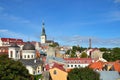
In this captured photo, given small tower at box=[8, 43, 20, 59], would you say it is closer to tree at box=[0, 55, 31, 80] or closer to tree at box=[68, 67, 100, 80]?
tree at box=[68, 67, 100, 80]

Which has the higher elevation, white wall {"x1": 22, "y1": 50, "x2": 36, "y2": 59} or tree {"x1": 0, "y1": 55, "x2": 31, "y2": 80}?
white wall {"x1": 22, "y1": 50, "x2": 36, "y2": 59}

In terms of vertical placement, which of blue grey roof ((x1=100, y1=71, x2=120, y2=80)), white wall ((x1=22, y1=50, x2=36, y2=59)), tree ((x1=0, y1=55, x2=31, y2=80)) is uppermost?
white wall ((x1=22, y1=50, x2=36, y2=59))

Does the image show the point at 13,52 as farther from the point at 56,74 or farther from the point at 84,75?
the point at 84,75

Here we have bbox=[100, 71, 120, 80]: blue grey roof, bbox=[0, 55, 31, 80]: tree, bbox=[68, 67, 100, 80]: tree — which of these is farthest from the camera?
bbox=[100, 71, 120, 80]: blue grey roof

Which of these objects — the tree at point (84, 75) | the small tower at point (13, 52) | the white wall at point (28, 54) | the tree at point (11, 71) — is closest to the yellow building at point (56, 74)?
the tree at point (84, 75)

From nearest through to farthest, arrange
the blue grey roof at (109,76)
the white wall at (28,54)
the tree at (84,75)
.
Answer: the tree at (84,75)
the blue grey roof at (109,76)
the white wall at (28,54)

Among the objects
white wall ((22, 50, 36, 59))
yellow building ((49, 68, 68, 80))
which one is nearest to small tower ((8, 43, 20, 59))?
white wall ((22, 50, 36, 59))

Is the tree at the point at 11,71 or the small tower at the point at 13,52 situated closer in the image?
the tree at the point at 11,71

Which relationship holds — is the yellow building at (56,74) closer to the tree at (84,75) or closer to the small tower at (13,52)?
the tree at (84,75)

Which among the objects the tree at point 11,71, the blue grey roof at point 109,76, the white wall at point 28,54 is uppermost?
the white wall at point 28,54

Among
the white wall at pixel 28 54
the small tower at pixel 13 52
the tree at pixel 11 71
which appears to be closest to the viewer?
the tree at pixel 11 71

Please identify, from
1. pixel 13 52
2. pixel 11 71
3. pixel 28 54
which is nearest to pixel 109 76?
pixel 11 71

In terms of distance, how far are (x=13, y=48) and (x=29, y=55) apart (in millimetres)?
5322

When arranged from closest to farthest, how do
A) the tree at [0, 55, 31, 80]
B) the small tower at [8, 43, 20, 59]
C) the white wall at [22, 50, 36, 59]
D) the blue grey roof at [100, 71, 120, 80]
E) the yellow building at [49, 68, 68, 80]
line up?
the tree at [0, 55, 31, 80]
the blue grey roof at [100, 71, 120, 80]
the yellow building at [49, 68, 68, 80]
the white wall at [22, 50, 36, 59]
the small tower at [8, 43, 20, 59]
